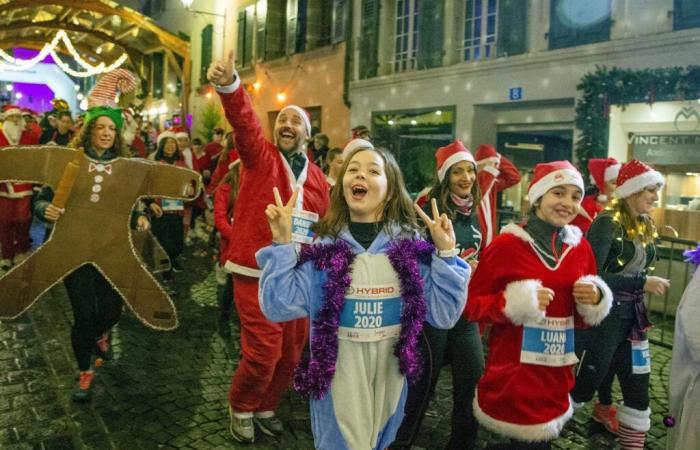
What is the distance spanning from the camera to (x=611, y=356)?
382cm

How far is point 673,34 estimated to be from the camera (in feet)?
29.2

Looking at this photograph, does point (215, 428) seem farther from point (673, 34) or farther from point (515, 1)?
point (515, 1)

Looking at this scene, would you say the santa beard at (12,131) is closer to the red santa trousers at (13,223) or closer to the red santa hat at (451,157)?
the red santa trousers at (13,223)

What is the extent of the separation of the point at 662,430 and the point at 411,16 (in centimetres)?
1184

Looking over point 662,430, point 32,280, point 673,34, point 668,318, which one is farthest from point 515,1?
point 32,280

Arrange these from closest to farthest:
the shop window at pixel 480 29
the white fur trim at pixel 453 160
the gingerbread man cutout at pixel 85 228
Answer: the white fur trim at pixel 453 160, the gingerbread man cutout at pixel 85 228, the shop window at pixel 480 29

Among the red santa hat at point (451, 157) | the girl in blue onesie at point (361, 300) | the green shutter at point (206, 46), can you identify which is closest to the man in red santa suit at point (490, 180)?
the red santa hat at point (451, 157)

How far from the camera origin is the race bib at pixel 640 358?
3801 mm

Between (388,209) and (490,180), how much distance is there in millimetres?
2503

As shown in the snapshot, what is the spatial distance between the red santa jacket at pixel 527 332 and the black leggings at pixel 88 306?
2.65 metres

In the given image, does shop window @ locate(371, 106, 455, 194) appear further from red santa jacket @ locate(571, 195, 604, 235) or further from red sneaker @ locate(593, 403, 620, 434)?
red sneaker @ locate(593, 403, 620, 434)

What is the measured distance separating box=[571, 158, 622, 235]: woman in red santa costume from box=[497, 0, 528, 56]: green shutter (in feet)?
19.5

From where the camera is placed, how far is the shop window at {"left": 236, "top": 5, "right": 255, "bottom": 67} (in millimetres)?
20719

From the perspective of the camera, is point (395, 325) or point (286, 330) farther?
point (286, 330)
